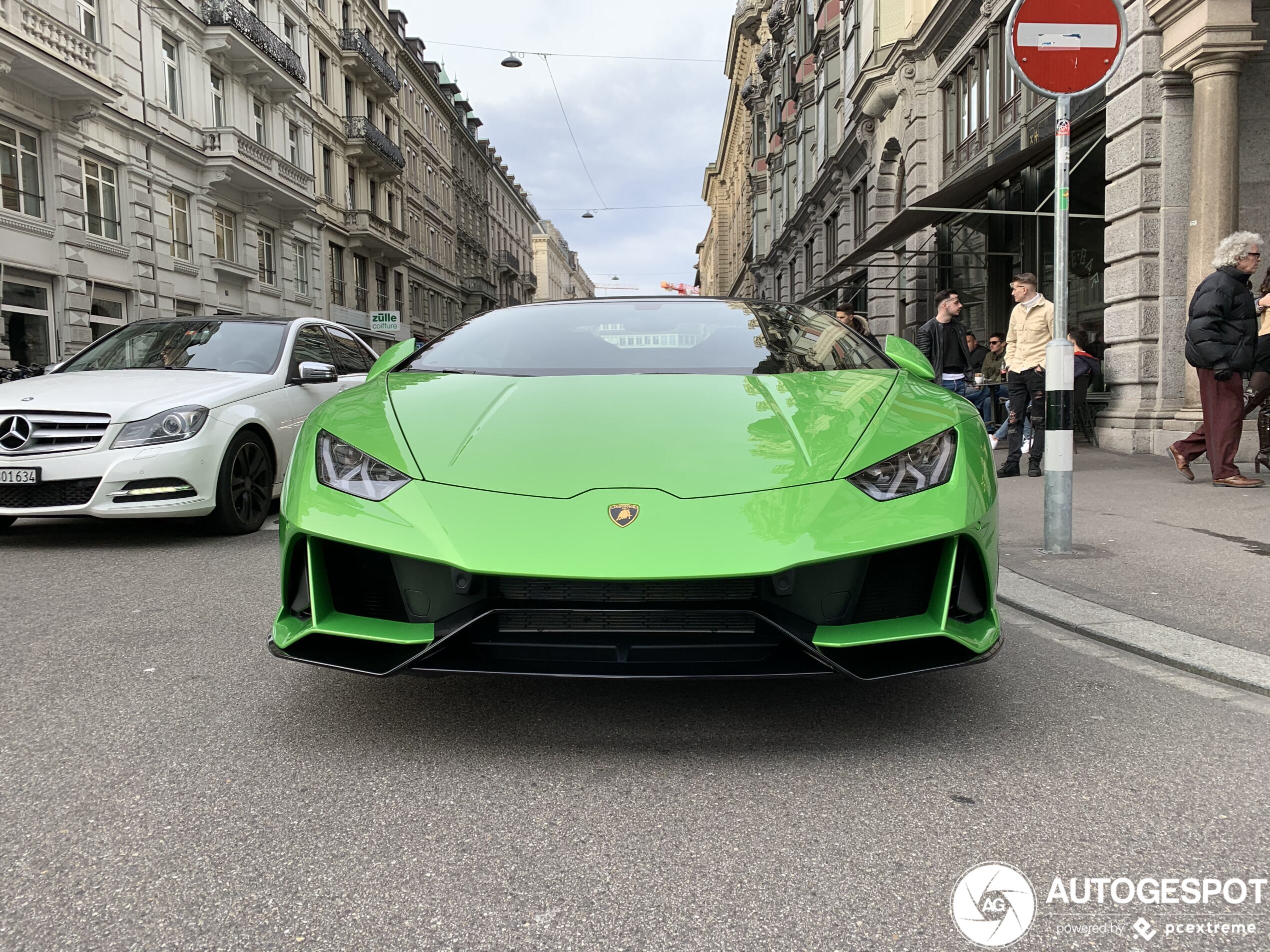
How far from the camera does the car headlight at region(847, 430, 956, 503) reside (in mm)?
2412

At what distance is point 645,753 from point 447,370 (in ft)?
5.58

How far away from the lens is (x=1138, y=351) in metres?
10.4

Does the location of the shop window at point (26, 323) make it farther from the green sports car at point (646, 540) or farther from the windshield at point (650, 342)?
the green sports car at point (646, 540)

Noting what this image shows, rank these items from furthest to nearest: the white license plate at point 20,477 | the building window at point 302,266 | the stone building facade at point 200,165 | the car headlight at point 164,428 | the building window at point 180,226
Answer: the building window at point 302,266 → the building window at point 180,226 → the stone building facade at point 200,165 → the car headlight at point 164,428 → the white license plate at point 20,477

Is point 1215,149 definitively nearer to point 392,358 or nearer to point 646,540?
point 392,358

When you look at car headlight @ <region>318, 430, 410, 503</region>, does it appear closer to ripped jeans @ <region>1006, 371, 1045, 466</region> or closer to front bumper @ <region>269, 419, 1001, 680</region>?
front bumper @ <region>269, 419, 1001, 680</region>

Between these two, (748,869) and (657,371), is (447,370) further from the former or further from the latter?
(748,869)

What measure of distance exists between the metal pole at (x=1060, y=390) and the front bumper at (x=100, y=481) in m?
4.71

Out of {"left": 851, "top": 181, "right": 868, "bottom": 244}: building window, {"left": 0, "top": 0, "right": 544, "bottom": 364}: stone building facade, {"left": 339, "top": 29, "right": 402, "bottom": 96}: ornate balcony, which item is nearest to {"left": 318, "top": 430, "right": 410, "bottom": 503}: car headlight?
{"left": 0, "top": 0, "right": 544, "bottom": 364}: stone building facade

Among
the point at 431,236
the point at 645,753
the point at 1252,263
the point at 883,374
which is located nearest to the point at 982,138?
the point at 1252,263

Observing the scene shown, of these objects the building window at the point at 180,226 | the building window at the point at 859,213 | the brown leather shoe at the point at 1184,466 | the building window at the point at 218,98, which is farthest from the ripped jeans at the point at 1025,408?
the building window at the point at 218,98

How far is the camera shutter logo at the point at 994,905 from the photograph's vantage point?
5.29 feet
